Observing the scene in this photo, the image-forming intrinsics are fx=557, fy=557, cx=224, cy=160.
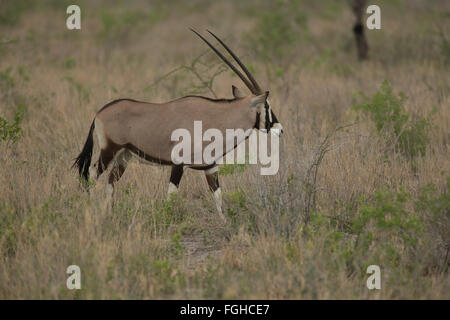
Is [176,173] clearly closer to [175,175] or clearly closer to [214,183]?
[175,175]

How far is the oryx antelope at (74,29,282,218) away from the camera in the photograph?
4.95 metres

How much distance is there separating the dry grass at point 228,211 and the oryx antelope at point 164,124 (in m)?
0.33

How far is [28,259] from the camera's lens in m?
3.96

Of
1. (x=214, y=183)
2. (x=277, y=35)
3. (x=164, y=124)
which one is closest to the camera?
(x=164, y=124)

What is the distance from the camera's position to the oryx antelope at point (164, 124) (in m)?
4.95

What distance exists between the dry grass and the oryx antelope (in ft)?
1.07

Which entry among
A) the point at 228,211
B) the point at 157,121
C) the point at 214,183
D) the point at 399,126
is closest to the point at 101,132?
the point at 157,121

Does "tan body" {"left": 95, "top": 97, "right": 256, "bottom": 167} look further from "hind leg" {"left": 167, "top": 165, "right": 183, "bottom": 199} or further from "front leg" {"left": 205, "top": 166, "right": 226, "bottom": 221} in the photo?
"front leg" {"left": 205, "top": 166, "right": 226, "bottom": 221}

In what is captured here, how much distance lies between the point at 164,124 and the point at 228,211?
0.97 m

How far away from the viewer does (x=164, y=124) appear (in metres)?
4.97

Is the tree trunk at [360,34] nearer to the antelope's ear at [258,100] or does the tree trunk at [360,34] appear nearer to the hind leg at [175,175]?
the antelope's ear at [258,100]

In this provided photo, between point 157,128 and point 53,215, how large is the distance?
1.18 meters
